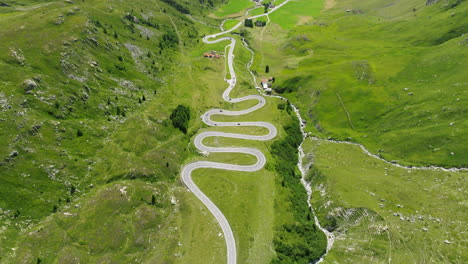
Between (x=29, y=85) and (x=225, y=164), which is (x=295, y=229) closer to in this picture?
(x=225, y=164)

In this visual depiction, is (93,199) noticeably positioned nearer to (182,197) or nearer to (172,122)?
(182,197)

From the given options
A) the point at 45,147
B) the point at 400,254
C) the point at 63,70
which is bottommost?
the point at 400,254

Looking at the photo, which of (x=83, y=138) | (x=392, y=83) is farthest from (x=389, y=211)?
(x=83, y=138)

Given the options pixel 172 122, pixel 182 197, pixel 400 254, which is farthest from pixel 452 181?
pixel 172 122

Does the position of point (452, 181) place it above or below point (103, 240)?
below

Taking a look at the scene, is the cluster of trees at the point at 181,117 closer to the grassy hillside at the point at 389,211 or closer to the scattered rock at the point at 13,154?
Result: the scattered rock at the point at 13,154

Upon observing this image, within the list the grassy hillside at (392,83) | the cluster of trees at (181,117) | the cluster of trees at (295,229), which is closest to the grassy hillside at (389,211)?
the cluster of trees at (295,229)
